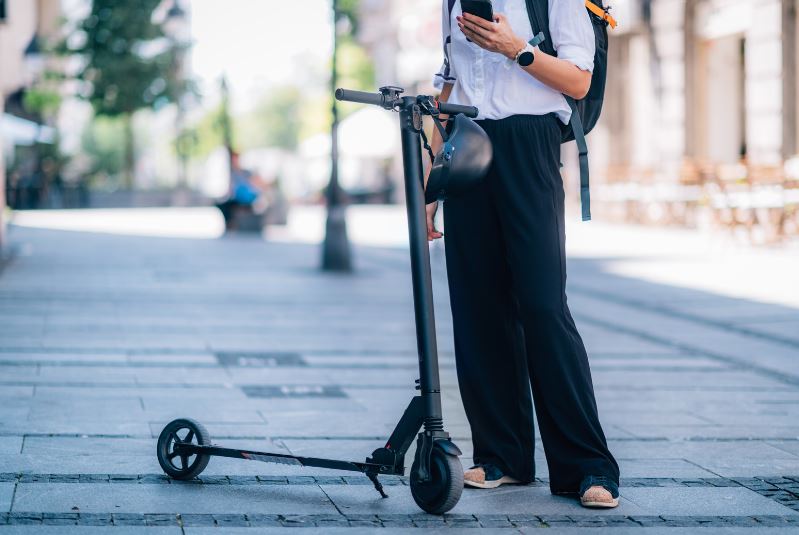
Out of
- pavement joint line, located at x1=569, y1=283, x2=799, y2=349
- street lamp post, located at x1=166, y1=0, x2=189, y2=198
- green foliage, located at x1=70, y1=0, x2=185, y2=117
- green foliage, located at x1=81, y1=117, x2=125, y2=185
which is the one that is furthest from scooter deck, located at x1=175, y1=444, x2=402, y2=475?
green foliage, located at x1=81, y1=117, x2=125, y2=185

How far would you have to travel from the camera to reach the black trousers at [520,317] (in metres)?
4.37

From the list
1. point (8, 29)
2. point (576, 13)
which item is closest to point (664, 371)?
point (576, 13)

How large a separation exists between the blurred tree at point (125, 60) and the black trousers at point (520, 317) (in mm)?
44508

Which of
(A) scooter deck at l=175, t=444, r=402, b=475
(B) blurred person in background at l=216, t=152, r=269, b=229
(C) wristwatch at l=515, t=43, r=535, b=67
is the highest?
(C) wristwatch at l=515, t=43, r=535, b=67

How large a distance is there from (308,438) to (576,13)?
213 cm

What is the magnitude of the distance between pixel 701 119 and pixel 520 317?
21255 millimetres

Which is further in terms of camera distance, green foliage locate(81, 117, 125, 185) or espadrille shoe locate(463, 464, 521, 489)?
green foliage locate(81, 117, 125, 185)

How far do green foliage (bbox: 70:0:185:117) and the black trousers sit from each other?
4450 centimetres

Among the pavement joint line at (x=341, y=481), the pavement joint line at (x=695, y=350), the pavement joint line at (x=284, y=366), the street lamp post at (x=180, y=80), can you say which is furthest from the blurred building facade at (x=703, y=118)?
the street lamp post at (x=180, y=80)

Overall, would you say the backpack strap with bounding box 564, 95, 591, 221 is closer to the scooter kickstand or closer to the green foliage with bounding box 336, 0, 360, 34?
the scooter kickstand

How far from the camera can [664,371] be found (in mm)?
7840

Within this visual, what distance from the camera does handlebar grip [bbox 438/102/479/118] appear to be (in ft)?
13.3

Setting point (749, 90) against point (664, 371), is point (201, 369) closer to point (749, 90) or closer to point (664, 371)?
point (664, 371)

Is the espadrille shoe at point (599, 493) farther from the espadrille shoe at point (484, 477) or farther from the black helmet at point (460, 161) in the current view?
the black helmet at point (460, 161)
